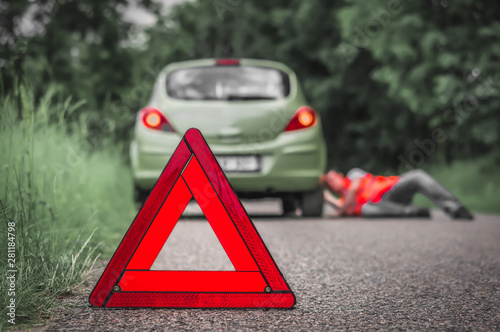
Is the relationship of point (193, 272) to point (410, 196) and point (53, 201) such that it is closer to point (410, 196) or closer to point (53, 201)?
point (53, 201)

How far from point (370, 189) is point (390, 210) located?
0.43 metres

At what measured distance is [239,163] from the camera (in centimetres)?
741

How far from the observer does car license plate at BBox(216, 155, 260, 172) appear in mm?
7391

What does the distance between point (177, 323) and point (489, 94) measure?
35.2 feet

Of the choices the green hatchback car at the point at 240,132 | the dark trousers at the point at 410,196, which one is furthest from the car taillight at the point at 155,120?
the dark trousers at the point at 410,196

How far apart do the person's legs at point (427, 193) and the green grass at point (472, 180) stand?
3253 mm

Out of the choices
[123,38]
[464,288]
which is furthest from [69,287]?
[123,38]

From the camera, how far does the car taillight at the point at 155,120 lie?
7457 millimetres

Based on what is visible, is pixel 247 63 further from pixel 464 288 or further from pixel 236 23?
pixel 236 23

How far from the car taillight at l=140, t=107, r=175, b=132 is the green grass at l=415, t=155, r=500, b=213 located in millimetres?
6152

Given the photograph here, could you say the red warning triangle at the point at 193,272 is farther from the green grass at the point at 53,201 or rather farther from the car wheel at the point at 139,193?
the car wheel at the point at 139,193

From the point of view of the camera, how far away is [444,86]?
12367 mm

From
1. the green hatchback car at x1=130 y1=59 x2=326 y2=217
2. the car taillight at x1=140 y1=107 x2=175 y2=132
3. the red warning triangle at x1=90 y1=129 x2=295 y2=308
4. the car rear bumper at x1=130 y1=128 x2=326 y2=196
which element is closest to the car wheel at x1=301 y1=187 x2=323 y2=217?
the green hatchback car at x1=130 y1=59 x2=326 y2=217

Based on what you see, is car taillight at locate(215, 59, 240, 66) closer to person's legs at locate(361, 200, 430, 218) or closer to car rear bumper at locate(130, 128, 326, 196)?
car rear bumper at locate(130, 128, 326, 196)
